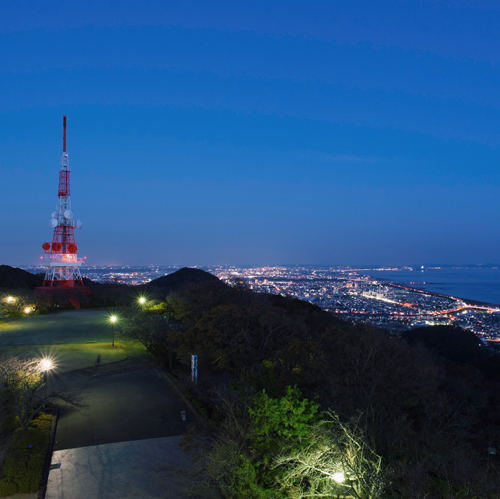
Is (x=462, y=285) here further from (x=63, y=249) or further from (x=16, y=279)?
(x=16, y=279)

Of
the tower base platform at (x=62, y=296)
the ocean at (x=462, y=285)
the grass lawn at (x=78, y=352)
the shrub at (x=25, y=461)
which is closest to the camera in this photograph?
the shrub at (x=25, y=461)

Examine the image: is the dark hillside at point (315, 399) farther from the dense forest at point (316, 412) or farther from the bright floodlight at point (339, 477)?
the bright floodlight at point (339, 477)

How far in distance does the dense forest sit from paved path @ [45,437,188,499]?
0.92 meters

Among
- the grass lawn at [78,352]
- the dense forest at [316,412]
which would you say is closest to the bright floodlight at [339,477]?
the dense forest at [316,412]

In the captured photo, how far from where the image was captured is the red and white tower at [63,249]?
36281 mm

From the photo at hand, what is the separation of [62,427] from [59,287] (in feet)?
93.6

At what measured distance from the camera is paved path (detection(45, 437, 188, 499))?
8383 mm

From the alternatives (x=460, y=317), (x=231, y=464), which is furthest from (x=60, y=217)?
(x=460, y=317)

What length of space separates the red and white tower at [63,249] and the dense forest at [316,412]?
13.9 meters

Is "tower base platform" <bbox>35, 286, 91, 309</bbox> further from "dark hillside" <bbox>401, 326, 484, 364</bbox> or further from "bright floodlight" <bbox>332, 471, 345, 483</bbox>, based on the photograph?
"bright floodlight" <bbox>332, 471, 345, 483</bbox>

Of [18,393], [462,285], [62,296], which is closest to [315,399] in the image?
[18,393]

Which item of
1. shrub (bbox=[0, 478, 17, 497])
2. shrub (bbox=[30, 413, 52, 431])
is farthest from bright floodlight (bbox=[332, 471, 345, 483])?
shrub (bbox=[30, 413, 52, 431])

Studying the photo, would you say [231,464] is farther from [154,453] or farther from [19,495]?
[19,495]

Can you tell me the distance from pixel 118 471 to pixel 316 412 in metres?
5.17
